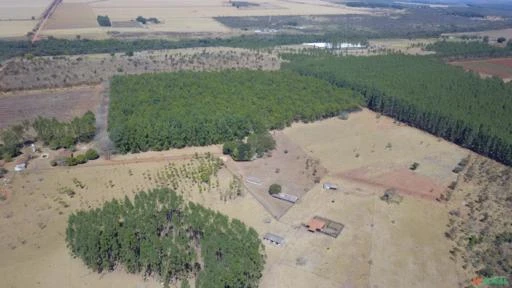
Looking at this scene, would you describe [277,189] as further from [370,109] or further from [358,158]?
[370,109]

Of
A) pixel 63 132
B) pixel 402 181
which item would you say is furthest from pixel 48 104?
pixel 402 181

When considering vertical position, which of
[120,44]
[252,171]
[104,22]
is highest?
[104,22]

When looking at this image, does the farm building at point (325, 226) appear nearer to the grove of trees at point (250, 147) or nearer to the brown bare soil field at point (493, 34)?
the grove of trees at point (250, 147)

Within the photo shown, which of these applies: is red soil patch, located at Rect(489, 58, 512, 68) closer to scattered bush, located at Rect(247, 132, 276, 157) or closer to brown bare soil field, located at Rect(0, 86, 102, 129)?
scattered bush, located at Rect(247, 132, 276, 157)

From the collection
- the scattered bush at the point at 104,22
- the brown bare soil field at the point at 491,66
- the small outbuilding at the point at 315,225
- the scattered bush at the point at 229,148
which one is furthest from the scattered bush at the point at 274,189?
the scattered bush at the point at 104,22

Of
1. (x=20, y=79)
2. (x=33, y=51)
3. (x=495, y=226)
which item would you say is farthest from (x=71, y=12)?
(x=495, y=226)

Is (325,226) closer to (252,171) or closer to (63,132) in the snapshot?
(252,171)
